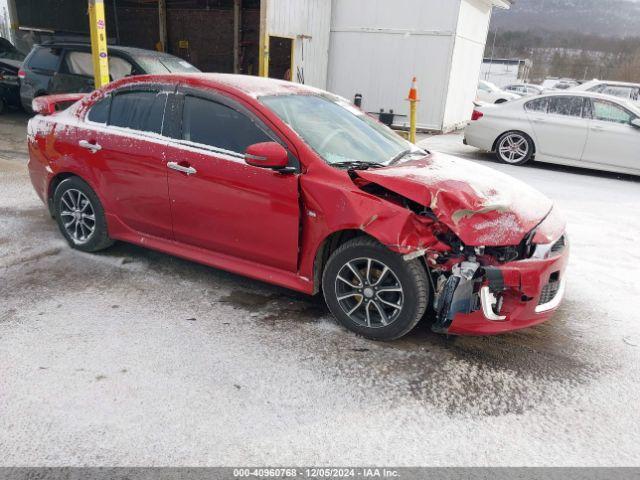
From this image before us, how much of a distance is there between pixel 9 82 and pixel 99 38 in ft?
18.0

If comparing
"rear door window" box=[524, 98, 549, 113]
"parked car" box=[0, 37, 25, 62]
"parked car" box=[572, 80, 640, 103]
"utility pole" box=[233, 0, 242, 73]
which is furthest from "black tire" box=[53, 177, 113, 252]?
"utility pole" box=[233, 0, 242, 73]

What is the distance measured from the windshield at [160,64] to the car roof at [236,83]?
16.7 feet

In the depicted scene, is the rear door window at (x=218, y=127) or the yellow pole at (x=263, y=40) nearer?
the rear door window at (x=218, y=127)

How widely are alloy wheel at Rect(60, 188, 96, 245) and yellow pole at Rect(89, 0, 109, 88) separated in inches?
136

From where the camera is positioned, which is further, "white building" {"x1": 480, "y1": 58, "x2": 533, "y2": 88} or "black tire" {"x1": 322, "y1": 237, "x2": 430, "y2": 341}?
"white building" {"x1": 480, "y1": 58, "x2": 533, "y2": 88}

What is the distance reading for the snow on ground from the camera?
8.07ft

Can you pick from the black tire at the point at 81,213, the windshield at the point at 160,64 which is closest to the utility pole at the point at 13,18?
the windshield at the point at 160,64

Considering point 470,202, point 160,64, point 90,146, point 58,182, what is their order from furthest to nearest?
point 160,64, point 58,182, point 90,146, point 470,202

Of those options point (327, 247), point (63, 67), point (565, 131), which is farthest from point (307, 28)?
point (327, 247)

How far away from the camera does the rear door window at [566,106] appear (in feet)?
29.5

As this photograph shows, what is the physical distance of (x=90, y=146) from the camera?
168 inches

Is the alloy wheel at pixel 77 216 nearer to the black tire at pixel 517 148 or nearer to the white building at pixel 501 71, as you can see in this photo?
the black tire at pixel 517 148

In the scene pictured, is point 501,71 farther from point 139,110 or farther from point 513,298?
point 513,298

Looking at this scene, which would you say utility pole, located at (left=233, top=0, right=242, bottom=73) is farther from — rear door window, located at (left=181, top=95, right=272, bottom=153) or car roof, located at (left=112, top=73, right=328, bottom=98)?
rear door window, located at (left=181, top=95, right=272, bottom=153)
